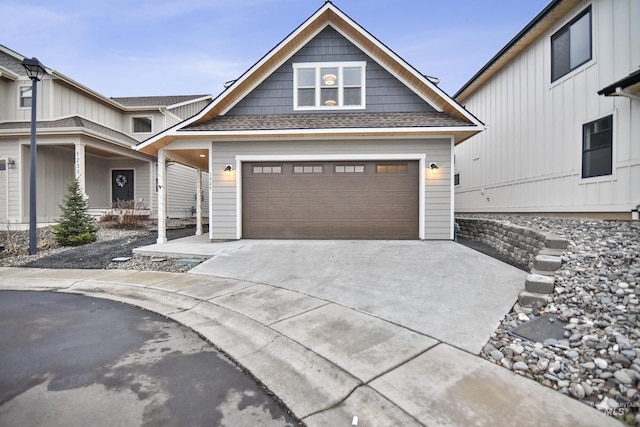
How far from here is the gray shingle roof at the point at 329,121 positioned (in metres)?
8.44

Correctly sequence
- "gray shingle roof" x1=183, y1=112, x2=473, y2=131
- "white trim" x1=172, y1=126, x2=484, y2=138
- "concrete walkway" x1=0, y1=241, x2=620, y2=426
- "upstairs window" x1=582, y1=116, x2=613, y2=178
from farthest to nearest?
"gray shingle roof" x1=183, y1=112, x2=473, y2=131 → "white trim" x1=172, y1=126, x2=484, y2=138 → "upstairs window" x1=582, y1=116, x2=613, y2=178 → "concrete walkway" x1=0, y1=241, x2=620, y2=426

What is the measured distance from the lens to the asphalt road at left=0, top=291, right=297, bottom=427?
216 centimetres

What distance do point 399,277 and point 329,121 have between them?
531 centimetres

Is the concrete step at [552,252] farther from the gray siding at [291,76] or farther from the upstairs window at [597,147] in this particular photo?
the gray siding at [291,76]

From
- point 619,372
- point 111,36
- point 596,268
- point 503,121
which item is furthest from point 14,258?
point 111,36

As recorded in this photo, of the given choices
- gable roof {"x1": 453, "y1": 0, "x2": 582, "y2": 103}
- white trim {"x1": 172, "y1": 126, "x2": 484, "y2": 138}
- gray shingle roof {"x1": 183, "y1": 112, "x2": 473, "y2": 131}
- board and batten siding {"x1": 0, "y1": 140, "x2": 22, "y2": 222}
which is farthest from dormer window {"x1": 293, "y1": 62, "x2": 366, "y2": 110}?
board and batten siding {"x1": 0, "y1": 140, "x2": 22, "y2": 222}

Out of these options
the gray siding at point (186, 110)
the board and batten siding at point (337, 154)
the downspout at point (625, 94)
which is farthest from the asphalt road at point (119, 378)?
the gray siding at point (186, 110)

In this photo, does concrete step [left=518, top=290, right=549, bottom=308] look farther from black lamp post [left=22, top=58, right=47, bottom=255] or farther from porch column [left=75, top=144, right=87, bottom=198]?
porch column [left=75, top=144, right=87, bottom=198]

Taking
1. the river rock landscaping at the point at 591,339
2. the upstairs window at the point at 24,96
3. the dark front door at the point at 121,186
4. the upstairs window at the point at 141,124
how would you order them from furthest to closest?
the upstairs window at the point at 141,124
the dark front door at the point at 121,186
the upstairs window at the point at 24,96
the river rock landscaping at the point at 591,339

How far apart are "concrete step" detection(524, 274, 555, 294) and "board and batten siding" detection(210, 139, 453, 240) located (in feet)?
15.8

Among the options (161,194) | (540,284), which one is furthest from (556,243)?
(161,194)

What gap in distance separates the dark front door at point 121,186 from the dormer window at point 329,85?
452 inches

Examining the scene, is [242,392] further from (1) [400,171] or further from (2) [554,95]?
(2) [554,95]

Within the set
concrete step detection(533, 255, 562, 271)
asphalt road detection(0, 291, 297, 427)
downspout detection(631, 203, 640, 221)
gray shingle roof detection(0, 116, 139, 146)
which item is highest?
gray shingle roof detection(0, 116, 139, 146)
